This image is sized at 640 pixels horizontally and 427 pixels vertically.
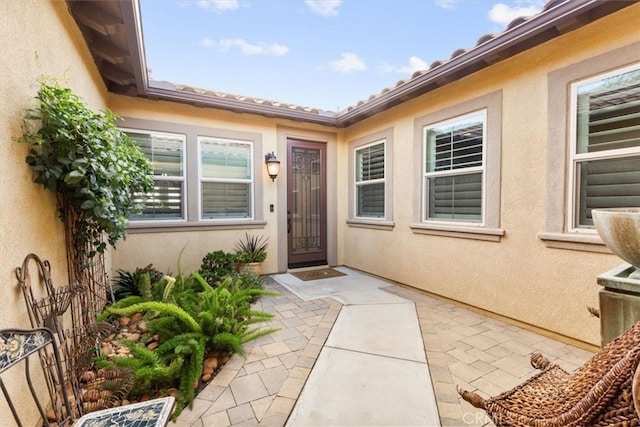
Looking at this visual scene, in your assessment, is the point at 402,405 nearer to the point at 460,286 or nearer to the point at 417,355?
the point at 417,355

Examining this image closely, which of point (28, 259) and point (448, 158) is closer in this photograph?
point (28, 259)

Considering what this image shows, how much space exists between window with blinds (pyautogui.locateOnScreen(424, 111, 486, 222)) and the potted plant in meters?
2.82

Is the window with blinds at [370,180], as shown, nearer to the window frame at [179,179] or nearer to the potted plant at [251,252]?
the potted plant at [251,252]

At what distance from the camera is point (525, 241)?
10.1 ft

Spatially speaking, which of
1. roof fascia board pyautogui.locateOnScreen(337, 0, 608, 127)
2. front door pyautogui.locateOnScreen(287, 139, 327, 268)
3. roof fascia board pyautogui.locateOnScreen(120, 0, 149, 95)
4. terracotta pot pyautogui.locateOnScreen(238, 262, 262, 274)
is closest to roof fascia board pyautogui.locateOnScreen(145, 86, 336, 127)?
roof fascia board pyautogui.locateOnScreen(120, 0, 149, 95)

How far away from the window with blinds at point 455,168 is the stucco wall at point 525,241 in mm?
260

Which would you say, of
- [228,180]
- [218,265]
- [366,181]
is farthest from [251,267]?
[366,181]

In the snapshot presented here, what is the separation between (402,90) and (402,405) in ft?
12.7

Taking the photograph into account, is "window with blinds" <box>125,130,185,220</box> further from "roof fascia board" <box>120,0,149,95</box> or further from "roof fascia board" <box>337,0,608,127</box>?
"roof fascia board" <box>337,0,608,127</box>

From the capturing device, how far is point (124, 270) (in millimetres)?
4273

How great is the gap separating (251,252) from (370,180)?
8.43 ft

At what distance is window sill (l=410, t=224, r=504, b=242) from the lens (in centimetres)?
334

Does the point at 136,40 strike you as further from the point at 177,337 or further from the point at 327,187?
the point at 327,187

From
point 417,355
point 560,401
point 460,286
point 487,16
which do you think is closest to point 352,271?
point 460,286
